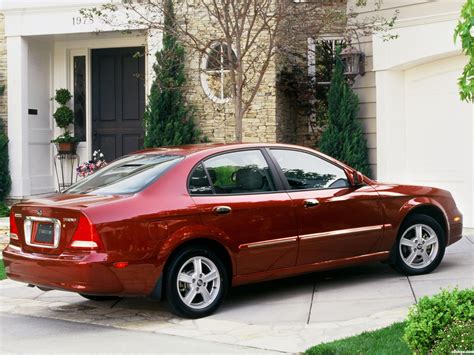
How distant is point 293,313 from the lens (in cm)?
676

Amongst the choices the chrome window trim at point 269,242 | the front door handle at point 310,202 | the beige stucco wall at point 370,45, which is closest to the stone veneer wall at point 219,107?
the beige stucco wall at point 370,45

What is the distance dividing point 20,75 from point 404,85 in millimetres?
7552

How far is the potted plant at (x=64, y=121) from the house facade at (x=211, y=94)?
25cm

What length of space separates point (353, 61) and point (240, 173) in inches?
266

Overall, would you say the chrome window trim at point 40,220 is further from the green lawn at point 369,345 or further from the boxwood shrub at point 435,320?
the boxwood shrub at point 435,320

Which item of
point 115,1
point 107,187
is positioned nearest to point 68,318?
point 107,187

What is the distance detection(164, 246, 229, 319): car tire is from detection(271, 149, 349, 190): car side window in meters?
1.21

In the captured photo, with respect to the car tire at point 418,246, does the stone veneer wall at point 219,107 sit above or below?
above

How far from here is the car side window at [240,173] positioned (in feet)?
22.9

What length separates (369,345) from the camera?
532cm

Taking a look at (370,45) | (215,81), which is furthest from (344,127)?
(215,81)

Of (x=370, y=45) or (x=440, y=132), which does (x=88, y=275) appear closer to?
(x=440, y=132)

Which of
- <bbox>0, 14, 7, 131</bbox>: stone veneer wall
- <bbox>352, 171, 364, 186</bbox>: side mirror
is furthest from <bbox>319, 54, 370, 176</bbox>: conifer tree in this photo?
<bbox>0, 14, 7, 131</bbox>: stone veneer wall

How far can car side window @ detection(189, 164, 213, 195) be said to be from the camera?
679 cm
